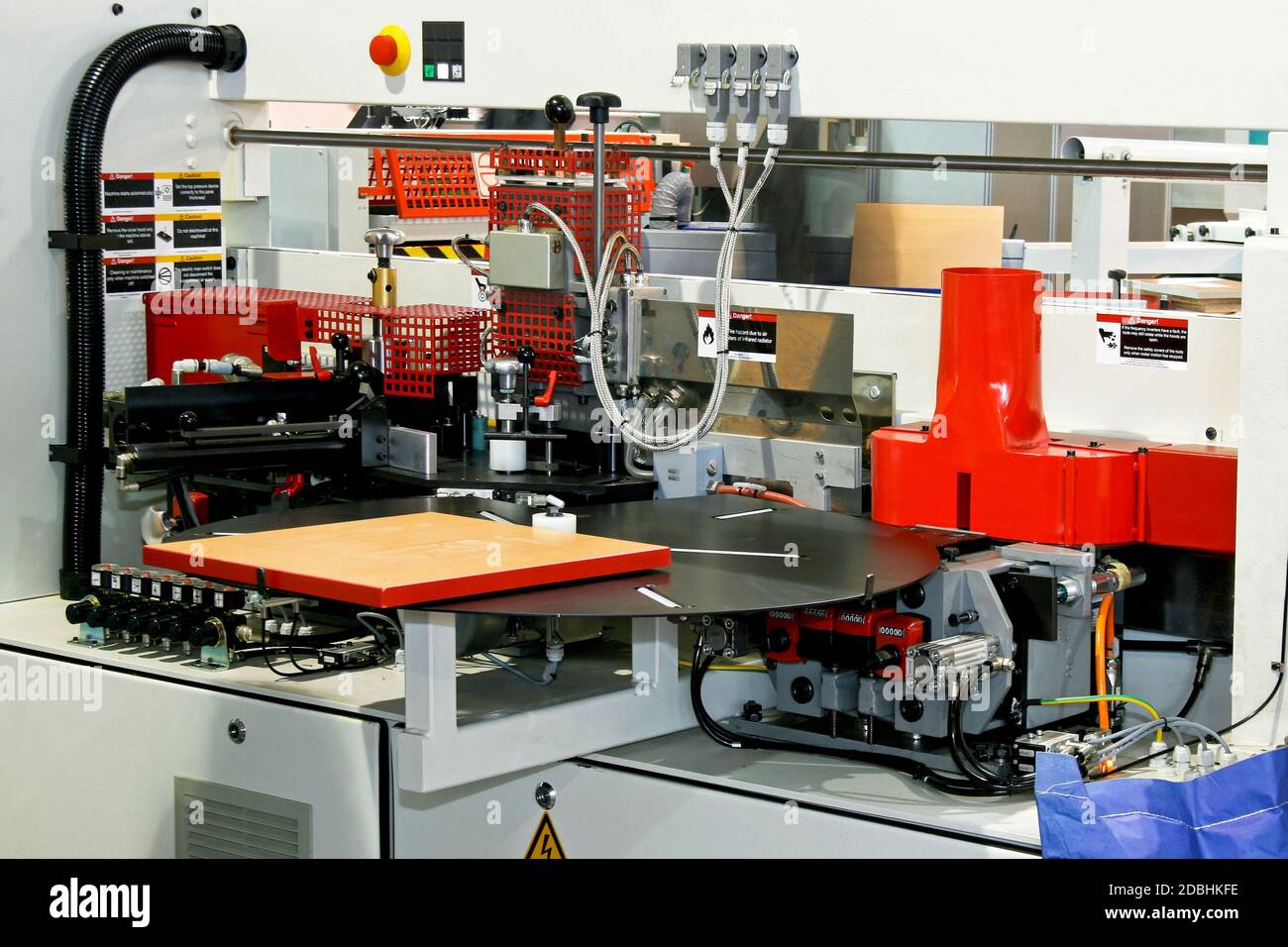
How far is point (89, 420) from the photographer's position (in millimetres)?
3109

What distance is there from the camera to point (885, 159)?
277 cm

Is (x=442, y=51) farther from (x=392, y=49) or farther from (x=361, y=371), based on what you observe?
(x=361, y=371)

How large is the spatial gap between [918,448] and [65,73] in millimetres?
1698

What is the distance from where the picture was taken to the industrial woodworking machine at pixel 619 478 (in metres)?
2.19

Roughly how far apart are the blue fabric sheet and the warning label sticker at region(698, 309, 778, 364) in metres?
1.04

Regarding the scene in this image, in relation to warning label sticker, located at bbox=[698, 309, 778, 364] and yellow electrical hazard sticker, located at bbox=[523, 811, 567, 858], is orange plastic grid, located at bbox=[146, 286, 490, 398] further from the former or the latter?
yellow electrical hazard sticker, located at bbox=[523, 811, 567, 858]

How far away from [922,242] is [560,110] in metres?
1.27

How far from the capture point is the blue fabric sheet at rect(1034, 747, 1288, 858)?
6.15 ft

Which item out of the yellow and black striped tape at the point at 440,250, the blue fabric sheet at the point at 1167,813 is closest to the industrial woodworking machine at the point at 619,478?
the blue fabric sheet at the point at 1167,813

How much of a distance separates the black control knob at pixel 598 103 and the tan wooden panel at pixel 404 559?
2.48 ft

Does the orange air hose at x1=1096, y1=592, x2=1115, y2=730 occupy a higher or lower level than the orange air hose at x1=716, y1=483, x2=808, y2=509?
lower

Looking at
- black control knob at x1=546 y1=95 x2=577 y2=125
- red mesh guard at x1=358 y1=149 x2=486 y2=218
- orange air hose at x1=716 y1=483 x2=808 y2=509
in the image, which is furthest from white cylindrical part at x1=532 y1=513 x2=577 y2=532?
red mesh guard at x1=358 y1=149 x2=486 y2=218

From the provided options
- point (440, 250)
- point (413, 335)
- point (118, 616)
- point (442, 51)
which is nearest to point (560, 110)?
point (442, 51)

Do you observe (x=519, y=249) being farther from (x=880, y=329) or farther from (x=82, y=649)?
(x=82, y=649)
